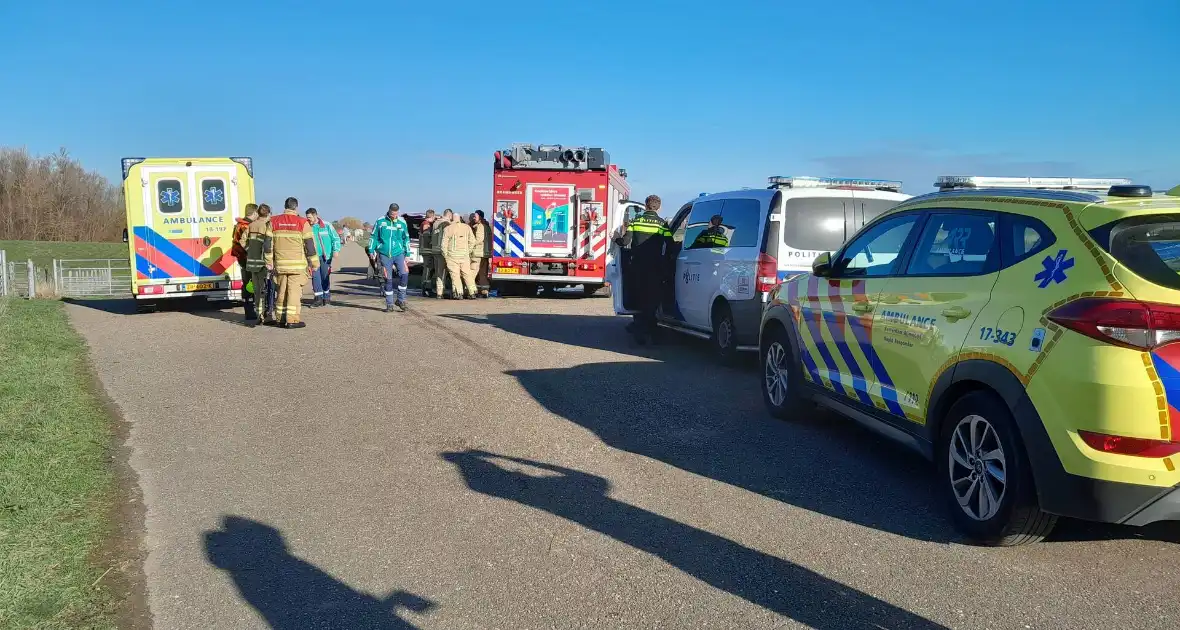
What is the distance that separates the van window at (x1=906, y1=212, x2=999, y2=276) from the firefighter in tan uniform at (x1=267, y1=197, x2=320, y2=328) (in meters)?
10.4

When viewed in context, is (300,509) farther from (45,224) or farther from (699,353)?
(45,224)

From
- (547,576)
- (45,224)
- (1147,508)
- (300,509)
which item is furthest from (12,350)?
(45,224)

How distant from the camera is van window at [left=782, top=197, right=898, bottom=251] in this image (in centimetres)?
906

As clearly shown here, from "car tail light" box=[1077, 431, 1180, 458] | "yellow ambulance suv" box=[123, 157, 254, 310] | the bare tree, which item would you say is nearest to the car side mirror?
"car tail light" box=[1077, 431, 1180, 458]

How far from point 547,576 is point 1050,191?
3.24m

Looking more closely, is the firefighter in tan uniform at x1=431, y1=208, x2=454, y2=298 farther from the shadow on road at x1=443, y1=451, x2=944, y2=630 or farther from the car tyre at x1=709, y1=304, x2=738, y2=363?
the shadow on road at x1=443, y1=451, x2=944, y2=630

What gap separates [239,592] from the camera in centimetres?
409

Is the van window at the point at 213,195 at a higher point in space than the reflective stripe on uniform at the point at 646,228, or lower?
higher

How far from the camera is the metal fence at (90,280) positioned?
22594 mm

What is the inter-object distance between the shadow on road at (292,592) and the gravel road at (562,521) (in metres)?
0.01

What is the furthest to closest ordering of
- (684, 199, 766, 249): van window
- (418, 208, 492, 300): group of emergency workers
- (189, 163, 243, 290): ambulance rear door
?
(418, 208, 492, 300): group of emergency workers < (189, 163, 243, 290): ambulance rear door < (684, 199, 766, 249): van window

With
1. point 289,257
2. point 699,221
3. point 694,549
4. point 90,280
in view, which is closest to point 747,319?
point 699,221

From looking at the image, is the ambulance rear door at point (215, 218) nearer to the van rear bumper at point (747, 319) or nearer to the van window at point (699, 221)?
the van window at point (699, 221)

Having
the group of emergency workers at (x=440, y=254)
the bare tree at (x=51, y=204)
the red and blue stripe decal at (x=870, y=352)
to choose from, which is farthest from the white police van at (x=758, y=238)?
the bare tree at (x=51, y=204)
